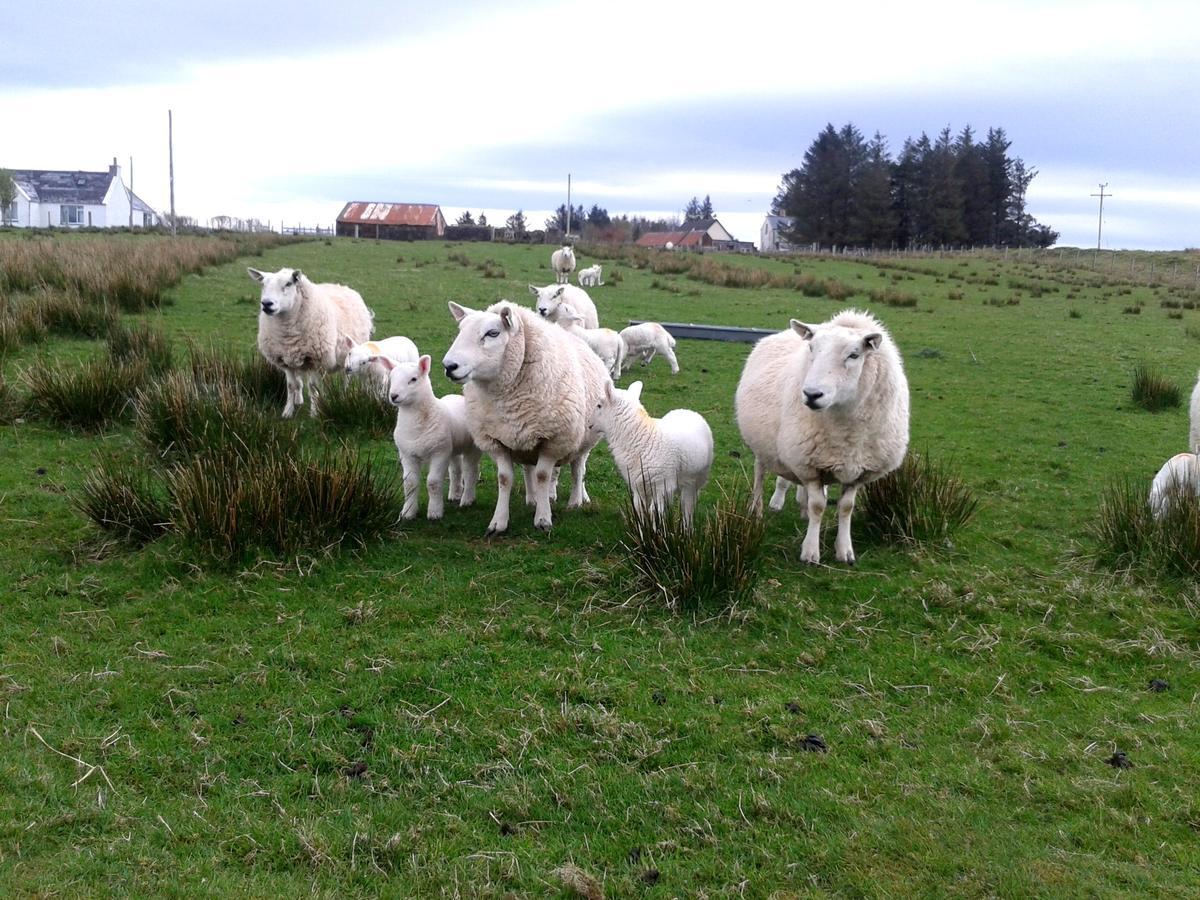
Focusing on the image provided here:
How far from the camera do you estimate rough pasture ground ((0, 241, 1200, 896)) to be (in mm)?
3129

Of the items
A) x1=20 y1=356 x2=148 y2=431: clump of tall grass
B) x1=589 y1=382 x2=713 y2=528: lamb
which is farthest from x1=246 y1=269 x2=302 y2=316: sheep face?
x1=589 y1=382 x2=713 y2=528: lamb

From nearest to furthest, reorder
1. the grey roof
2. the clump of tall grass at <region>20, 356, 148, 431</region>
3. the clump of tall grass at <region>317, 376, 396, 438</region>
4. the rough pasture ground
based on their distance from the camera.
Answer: the rough pasture ground
the clump of tall grass at <region>20, 356, 148, 431</region>
the clump of tall grass at <region>317, 376, 396, 438</region>
the grey roof

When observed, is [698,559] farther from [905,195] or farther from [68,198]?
[68,198]

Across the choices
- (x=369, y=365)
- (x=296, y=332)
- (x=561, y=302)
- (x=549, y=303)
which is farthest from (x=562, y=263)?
(x=369, y=365)

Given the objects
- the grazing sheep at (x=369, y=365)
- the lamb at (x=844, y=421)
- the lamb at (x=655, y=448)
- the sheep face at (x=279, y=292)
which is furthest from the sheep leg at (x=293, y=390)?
the lamb at (x=844, y=421)

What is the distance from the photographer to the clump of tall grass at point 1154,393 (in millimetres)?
11570

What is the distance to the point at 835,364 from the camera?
559cm

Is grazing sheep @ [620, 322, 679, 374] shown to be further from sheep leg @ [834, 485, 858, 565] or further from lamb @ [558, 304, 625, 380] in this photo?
sheep leg @ [834, 485, 858, 565]

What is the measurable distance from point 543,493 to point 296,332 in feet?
15.0

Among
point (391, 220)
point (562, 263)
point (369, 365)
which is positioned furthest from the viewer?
point (391, 220)

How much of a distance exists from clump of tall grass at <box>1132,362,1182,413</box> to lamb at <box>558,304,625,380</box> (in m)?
6.62

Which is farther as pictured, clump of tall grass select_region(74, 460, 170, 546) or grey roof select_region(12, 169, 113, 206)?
grey roof select_region(12, 169, 113, 206)

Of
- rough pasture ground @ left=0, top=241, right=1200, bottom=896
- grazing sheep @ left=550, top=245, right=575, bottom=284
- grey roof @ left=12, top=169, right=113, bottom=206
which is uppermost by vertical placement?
grey roof @ left=12, top=169, right=113, bottom=206

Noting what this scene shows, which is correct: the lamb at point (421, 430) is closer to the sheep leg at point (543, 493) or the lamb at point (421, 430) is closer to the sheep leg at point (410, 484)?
the sheep leg at point (410, 484)
